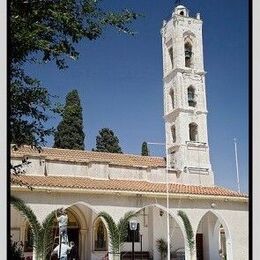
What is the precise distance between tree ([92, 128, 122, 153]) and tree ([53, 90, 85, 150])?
0.35 ft

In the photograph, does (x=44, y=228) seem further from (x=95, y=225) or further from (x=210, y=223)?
(x=210, y=223)

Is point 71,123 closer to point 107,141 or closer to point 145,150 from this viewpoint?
point 107,141

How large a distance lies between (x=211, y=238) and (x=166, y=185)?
4.43 feet

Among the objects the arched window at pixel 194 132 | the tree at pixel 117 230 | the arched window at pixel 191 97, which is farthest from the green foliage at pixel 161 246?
the arched window at pixel 191 97

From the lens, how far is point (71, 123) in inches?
113

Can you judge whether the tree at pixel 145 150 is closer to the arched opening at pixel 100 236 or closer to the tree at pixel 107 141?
the tree at pixel 107 141

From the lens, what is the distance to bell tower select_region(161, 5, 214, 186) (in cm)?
299

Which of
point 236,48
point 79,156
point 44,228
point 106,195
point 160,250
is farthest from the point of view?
point 106,195

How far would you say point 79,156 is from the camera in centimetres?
355

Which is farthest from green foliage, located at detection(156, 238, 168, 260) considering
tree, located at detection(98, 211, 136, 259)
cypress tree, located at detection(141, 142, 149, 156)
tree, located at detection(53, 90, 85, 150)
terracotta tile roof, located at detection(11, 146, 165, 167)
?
tree, located at detection(53, 90, 85, 150)

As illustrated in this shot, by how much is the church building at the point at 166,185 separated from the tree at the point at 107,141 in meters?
0.22

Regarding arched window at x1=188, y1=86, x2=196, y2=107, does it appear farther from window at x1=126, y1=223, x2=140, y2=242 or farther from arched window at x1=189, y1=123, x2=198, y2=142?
window at x1=126, y1=223, x2=140, y2=242

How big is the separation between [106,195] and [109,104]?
12.9 ft

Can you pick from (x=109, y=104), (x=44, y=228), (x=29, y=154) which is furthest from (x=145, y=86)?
(x=44, y=228)
